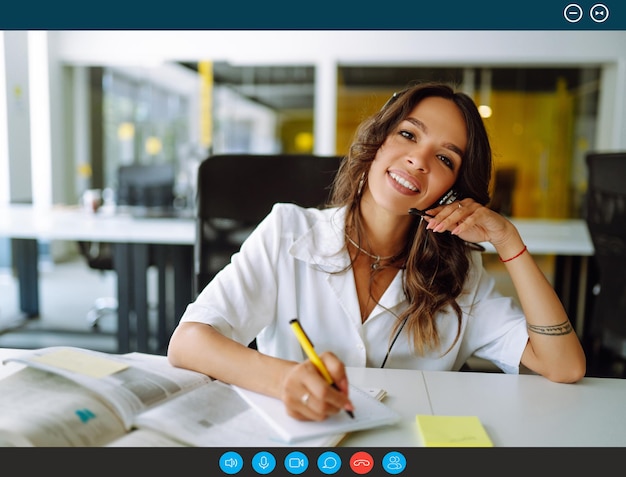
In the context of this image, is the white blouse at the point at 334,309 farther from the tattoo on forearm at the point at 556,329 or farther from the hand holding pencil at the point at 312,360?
the hand holding pencil at the point at 312,360

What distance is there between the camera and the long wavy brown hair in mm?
1082

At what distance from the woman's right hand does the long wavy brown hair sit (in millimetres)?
444

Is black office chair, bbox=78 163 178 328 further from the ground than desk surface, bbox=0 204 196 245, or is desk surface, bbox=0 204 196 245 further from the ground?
black office chair, bbox=78 163 178 328

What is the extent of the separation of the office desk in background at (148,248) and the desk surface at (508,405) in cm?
138

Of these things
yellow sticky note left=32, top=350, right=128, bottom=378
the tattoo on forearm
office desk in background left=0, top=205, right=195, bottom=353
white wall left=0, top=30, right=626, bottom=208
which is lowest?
office desk in background left=0, top=205, right=195, bottom=353

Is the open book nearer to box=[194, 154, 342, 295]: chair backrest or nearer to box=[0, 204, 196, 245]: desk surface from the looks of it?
box=[194, 154, 342, 295]: chair backrest

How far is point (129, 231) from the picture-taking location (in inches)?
101
